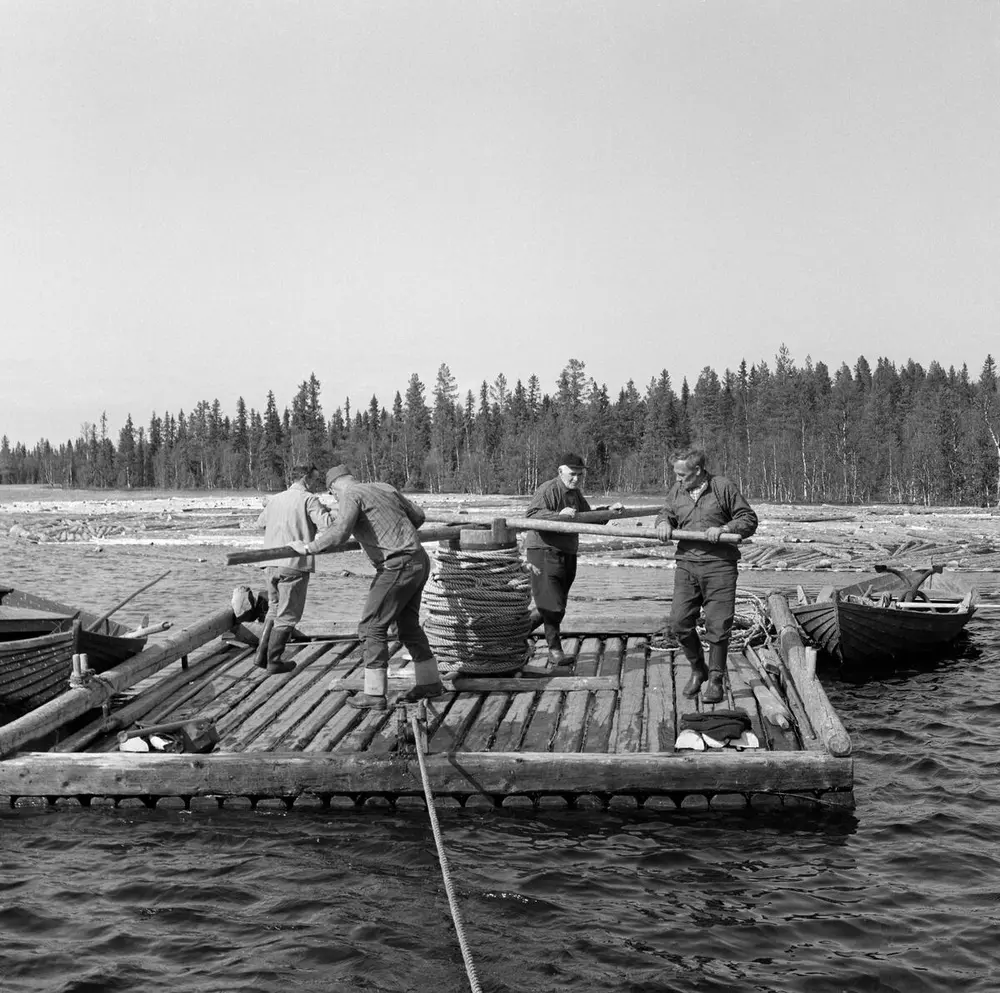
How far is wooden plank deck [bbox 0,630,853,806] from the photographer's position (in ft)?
23.4

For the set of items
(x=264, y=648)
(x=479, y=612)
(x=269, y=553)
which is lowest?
(x=264, y=648)

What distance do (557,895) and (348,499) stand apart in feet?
11.5

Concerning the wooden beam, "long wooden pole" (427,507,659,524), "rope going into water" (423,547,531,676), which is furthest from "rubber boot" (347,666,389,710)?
"long wooden pole" (427,507,659,524)

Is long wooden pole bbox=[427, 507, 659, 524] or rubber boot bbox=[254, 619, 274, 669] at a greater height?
long wooden pole bbox=[427, 507, 659, 524]

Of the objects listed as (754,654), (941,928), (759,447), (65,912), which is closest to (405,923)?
(65,912)

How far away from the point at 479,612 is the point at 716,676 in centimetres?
224

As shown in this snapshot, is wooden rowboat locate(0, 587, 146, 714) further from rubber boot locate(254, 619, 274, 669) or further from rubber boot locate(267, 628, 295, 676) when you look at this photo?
rubber boot locate(267, 628, 295, 676)

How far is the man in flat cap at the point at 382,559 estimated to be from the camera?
26.4ft

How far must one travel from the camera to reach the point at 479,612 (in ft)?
30.5

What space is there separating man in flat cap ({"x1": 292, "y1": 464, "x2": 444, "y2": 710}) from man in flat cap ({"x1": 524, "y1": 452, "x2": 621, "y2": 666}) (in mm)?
1607

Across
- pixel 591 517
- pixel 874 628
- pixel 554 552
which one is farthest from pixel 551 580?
pixel 874 628

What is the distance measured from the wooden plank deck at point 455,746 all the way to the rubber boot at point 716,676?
116 mm

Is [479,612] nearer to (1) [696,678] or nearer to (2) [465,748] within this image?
(2) [465,748]

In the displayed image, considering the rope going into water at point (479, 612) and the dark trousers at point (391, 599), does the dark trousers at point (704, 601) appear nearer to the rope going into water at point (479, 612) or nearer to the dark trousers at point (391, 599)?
the rope going into water at point (479, 612)
